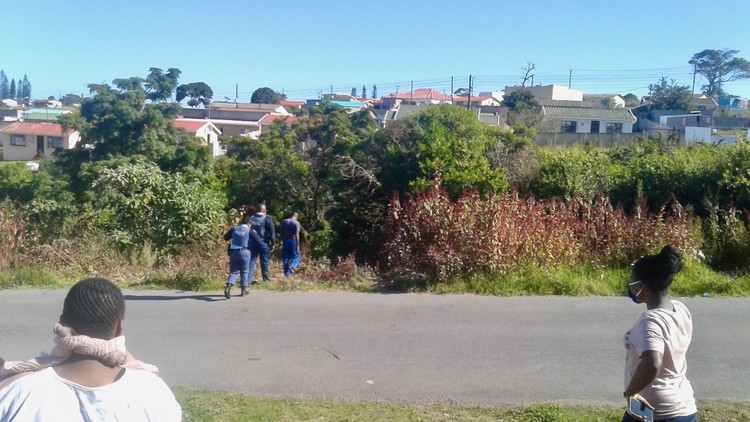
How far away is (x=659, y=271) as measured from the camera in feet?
13.5

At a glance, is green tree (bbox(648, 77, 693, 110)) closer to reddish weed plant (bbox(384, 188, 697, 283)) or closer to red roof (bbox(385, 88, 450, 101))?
red roof (bbox(385, 88, 450, 101))

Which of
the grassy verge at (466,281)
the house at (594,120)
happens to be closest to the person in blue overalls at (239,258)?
the grassy verge at (466,281)

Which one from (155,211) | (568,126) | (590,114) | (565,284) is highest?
(590,114)

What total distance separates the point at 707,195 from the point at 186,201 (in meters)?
10.2

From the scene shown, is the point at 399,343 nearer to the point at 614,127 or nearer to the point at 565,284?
the point at 565,284

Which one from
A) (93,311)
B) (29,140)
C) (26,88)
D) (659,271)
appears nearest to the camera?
(93,311)

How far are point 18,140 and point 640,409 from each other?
63830mm

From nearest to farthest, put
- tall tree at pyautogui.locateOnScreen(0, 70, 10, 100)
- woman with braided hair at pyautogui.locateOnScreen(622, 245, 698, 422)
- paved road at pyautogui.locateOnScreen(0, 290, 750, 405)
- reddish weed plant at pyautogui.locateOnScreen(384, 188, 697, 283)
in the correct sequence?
woman with braided hair at pyautogui.locateOnScreen(622, 245, 698, 422) < paved road at pyautogui.locateOnScreen(0, 290, 750, 405) < reddish weed plant at pyautogui.locateOnScreen(384, 188, 697, 283) < tall tree at pyautogui.locateOnScreen(0, 70, 10, 100)

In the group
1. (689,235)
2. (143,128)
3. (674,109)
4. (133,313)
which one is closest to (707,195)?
(689,235)

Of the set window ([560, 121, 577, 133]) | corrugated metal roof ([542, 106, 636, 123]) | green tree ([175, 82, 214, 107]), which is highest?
green tree ([175, 82, 214, 107])

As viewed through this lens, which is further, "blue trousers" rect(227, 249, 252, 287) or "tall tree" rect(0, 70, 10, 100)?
"tall tree" rect(0, 70, 10, 100)

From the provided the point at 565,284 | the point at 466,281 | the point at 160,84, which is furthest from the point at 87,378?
the point at 160,84

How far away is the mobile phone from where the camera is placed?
3.96m

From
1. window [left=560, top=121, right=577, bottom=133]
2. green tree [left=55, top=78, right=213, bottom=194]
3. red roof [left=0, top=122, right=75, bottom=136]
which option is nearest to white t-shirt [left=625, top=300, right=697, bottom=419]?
green tree [left=55, top=78, right=213, bottom=194]
